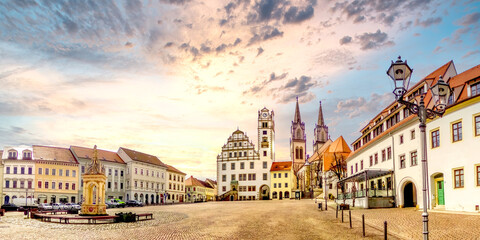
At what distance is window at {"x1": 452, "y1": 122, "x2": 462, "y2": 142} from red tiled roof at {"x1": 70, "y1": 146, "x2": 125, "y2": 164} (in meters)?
67.4

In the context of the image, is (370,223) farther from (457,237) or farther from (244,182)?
(244,182)

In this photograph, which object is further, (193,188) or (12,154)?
(193,188)

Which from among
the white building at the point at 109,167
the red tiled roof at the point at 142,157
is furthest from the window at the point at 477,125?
the red tiled roof at the point at 142,157

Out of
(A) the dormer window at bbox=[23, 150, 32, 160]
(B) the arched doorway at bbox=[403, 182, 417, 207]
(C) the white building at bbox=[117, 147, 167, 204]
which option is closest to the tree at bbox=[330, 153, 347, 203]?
(B) the arched doorway at bbox=[403, 182, 417, 207]

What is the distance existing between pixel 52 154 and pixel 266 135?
50.5m

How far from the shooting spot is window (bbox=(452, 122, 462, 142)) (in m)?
29.5

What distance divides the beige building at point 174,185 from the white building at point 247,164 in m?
10.9

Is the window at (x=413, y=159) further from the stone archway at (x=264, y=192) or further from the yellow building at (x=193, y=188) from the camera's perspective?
the yellow building at (x=193, y=188)

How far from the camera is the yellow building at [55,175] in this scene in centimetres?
7419

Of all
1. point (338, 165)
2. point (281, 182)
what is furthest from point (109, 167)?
point (338, 165)

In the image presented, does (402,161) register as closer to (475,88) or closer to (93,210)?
(475,88)

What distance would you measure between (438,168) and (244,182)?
7594 centimetres

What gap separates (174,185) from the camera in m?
109

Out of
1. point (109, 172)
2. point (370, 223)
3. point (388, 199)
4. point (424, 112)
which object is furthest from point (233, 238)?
point (109, 172)
